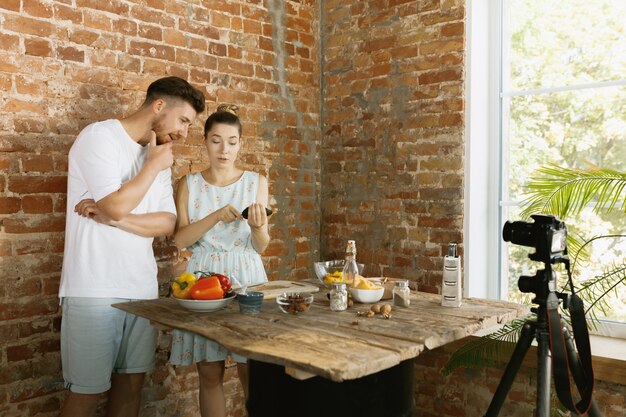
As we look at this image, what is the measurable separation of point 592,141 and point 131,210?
251cm

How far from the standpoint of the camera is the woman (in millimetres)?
3004

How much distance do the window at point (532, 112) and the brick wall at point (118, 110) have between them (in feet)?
4.13

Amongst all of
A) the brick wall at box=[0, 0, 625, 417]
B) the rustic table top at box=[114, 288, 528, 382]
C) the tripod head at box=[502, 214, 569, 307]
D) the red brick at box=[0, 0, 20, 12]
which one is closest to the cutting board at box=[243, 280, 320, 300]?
the rustic table top at box=[114, 288, 528, 382]

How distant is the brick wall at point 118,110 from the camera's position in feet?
9.66

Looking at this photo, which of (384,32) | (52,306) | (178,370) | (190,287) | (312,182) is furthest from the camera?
(312,182)

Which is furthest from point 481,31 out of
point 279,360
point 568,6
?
point 279,360

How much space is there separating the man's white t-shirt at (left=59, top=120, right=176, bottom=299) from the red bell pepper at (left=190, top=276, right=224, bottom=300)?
0.53 metres

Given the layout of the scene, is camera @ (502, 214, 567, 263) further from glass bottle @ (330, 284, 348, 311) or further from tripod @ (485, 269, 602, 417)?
glass bottle @ (330, 284, 348, 311)

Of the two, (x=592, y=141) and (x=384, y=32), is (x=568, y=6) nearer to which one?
(x=592, y=141)

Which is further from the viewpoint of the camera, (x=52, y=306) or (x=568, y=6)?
(x=568, y=6)

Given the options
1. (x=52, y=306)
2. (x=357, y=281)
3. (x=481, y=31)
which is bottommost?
(x=52, y=306)

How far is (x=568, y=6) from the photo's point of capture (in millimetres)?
3473

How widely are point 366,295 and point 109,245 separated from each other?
121cm

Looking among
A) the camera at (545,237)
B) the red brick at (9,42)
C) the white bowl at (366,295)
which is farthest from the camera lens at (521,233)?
the red brick at (9,42)
